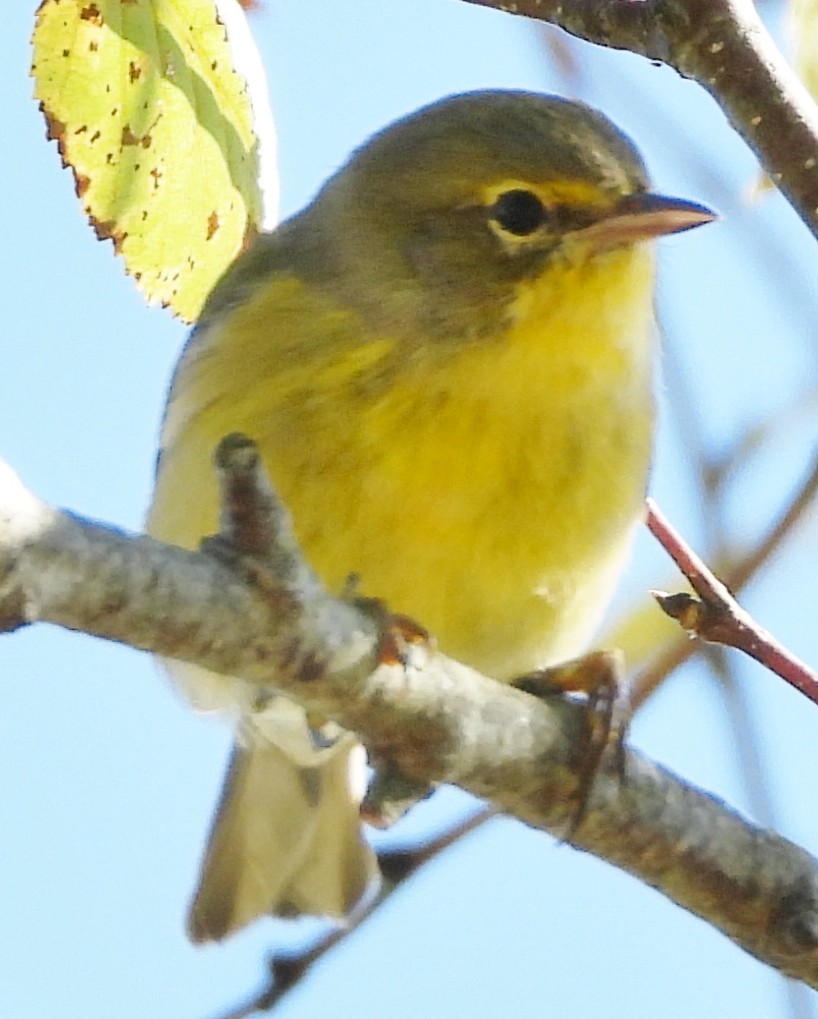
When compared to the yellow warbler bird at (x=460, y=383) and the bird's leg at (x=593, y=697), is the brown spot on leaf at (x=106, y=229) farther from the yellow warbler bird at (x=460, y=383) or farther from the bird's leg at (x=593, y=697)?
the bird's leg at (x=593, y=697)

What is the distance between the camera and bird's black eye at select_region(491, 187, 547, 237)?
110 inches

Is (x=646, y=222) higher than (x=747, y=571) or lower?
higher

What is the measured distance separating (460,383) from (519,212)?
42 cm

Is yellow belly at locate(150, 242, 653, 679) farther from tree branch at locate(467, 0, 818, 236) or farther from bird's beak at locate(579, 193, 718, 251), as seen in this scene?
tree branch at locate(467, 0, 818, 236)

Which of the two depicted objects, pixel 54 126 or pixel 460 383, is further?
pixel 460 383

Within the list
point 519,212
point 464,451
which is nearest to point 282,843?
point 464,451

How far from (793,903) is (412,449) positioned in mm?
880

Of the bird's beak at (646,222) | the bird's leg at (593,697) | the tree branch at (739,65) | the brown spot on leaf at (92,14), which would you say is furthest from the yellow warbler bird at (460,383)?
the brown spot on leaf at (92,14)

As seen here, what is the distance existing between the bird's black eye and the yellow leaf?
2.30ft

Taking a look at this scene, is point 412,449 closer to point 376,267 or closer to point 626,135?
point 376,267

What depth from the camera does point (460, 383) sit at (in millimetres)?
2598

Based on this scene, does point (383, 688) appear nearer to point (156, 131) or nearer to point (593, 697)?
point (593, 697)

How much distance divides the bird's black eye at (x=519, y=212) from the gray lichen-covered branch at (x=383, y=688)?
0.95m

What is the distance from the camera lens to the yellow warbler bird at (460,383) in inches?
99.0
